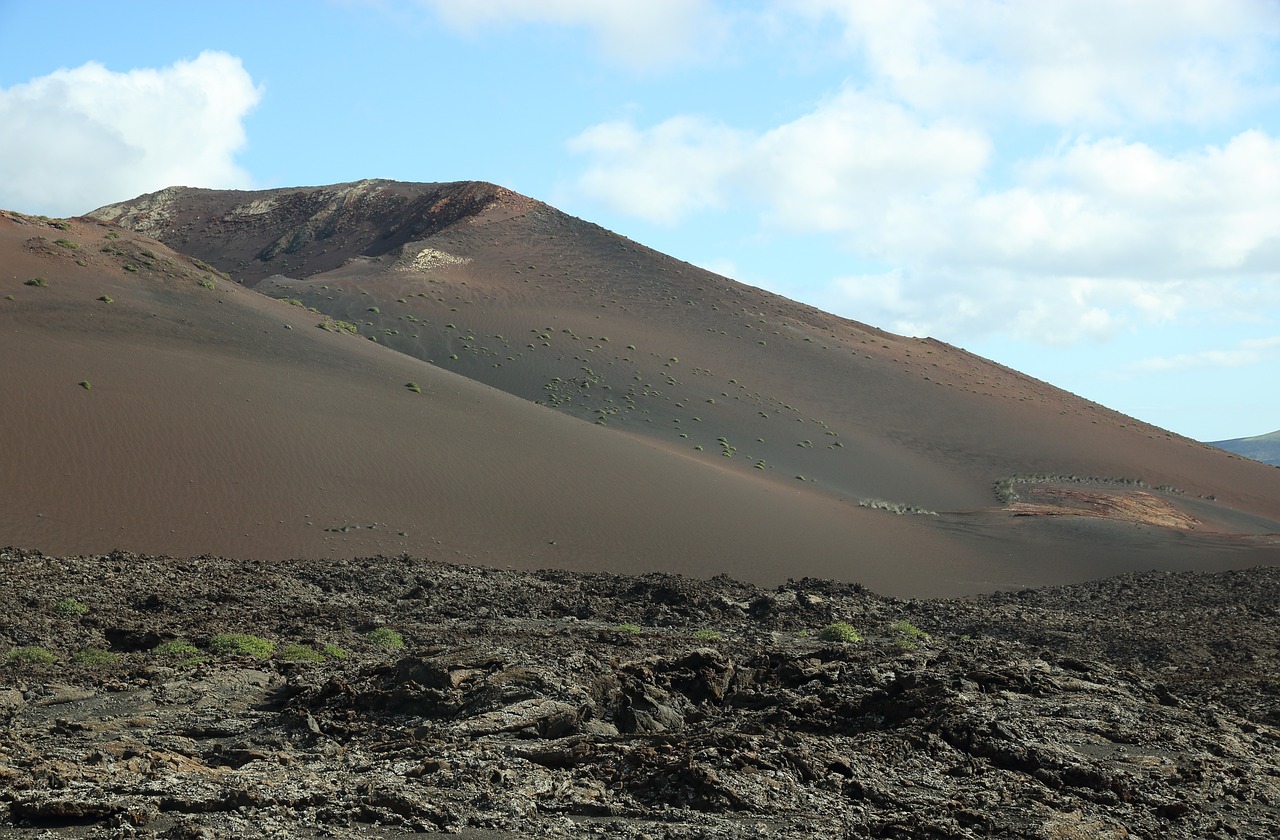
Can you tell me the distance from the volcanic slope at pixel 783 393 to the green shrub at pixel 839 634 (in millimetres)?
10441

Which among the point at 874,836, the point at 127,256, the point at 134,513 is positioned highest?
the point at 127,256

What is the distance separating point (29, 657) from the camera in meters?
13.8

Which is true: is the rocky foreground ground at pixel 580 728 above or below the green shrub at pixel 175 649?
above

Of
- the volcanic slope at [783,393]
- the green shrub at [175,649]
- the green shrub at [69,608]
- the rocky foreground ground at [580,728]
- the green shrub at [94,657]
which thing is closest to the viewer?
the rocky foreground ground at [580,728]

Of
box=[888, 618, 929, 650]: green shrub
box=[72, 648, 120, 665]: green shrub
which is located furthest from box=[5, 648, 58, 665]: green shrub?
box=[888, 618, 929, 650]: green shrub

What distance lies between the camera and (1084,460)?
57000mm

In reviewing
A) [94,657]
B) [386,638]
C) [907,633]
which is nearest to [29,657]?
[94,657]

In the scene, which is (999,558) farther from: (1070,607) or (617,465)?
(617,465)

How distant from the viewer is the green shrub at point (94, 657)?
13.9 m

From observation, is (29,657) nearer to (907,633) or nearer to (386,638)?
(386,638)

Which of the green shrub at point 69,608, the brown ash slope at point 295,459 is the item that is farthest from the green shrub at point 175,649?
the brown ash slope at point 295,459

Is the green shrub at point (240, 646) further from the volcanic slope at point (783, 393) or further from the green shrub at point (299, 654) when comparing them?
the volcanic slope at point (783, 393)

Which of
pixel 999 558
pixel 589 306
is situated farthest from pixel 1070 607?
pixel 589 306

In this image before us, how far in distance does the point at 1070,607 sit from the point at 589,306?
44.3 metres
